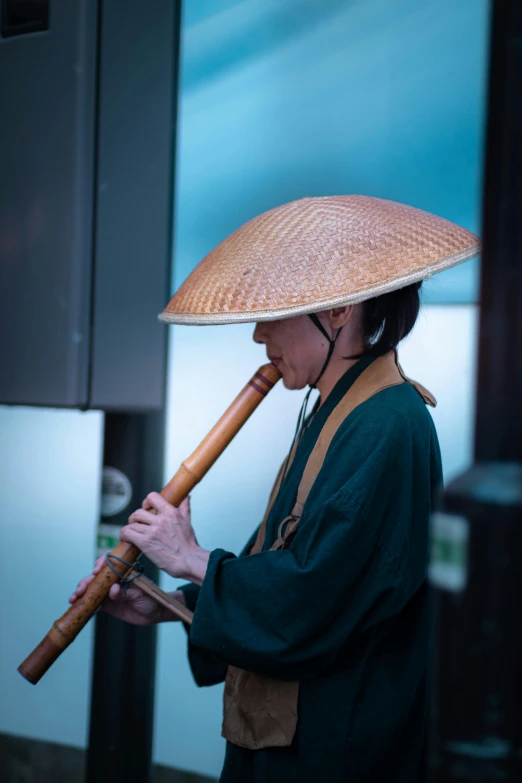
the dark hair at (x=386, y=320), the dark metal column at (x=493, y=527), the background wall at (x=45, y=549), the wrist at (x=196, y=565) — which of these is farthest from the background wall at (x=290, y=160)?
the dark metal column at (x=493, y=527)

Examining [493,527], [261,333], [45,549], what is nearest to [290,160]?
[261,333]

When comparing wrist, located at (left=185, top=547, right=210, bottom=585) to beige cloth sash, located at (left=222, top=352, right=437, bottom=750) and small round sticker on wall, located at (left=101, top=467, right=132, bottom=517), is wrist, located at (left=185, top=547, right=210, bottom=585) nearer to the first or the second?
beige cloth sash, located at (left=222, top=352, right=437, bottom=750)

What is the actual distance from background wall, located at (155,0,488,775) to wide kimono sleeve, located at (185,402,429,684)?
0.60 meters


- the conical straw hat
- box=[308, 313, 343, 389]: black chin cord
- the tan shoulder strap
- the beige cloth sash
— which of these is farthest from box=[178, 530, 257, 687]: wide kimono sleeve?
the conical straw hat

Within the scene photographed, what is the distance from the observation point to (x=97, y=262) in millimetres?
1652

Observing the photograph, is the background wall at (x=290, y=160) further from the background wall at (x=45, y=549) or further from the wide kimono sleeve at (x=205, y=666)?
the wide kimono sleeve at (x=205, y=666)

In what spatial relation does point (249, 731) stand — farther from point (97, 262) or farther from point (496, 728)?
point (97, 262)

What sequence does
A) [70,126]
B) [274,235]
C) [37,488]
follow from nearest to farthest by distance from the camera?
[274,235]
[70,126]
[37,488]

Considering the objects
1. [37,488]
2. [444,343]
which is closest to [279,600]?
[444,343]

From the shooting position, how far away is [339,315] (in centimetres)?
137

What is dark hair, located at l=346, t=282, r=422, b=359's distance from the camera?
1407mm

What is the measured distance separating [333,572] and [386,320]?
47 centimetres

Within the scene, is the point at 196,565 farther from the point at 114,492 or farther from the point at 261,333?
the point at 114,492

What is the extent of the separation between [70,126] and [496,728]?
4.49ft
